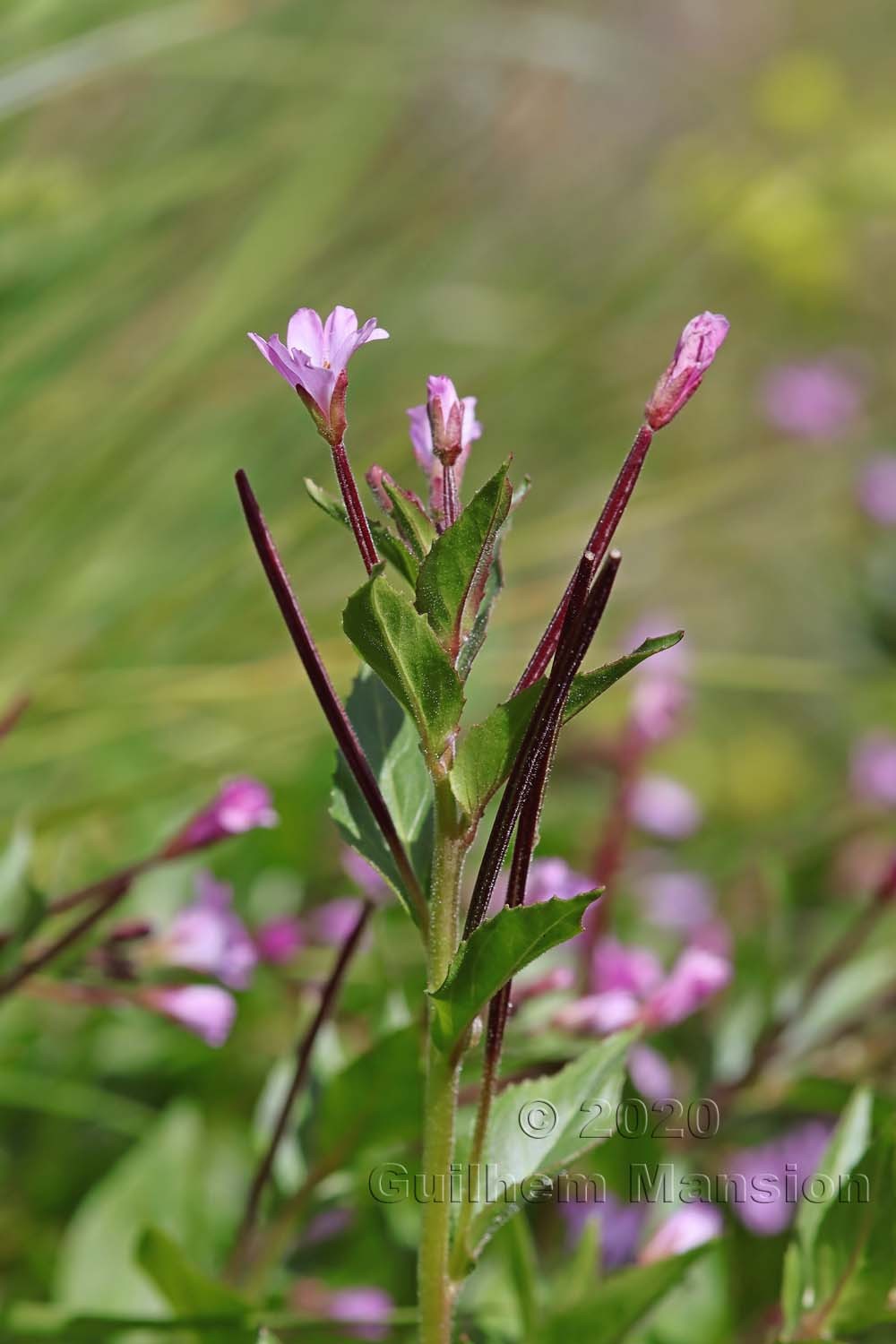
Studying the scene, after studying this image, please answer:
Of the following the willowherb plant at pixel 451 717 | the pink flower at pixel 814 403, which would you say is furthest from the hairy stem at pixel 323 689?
the pink flower at pixel 814 403

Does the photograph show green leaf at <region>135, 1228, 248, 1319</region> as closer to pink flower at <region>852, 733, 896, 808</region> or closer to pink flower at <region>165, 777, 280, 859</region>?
pink flower at <region>165, 777, 280, 859</region>

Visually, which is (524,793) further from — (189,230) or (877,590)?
(189,230)

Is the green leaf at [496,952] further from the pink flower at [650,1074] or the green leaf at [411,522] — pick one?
the pink flower at [650,1074]

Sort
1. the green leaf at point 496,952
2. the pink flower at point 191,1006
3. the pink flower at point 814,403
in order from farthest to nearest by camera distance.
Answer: the pink flower at point 814,403, the pink flower at point 191,1006, the green leaf at point 496,952

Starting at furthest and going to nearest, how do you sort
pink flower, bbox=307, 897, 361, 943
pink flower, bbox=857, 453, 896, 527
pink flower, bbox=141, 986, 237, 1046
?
pink flower, bbox=857, 453, 896, 527
pink flower, bbox=307, 897, 361, 943
pink flower, bbox=141, 986, 237, 1046

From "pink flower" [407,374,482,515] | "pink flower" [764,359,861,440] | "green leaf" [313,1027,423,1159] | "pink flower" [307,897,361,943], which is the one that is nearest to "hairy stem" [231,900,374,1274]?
"green leaf" [313,1027,423,1159]

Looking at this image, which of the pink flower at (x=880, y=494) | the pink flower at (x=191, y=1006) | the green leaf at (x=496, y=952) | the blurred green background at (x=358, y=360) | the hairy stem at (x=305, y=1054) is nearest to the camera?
the green leaf at (x=496, y=952)

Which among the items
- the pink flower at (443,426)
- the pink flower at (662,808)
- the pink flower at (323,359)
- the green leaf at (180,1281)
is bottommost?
the green leaf at (180,1281)
